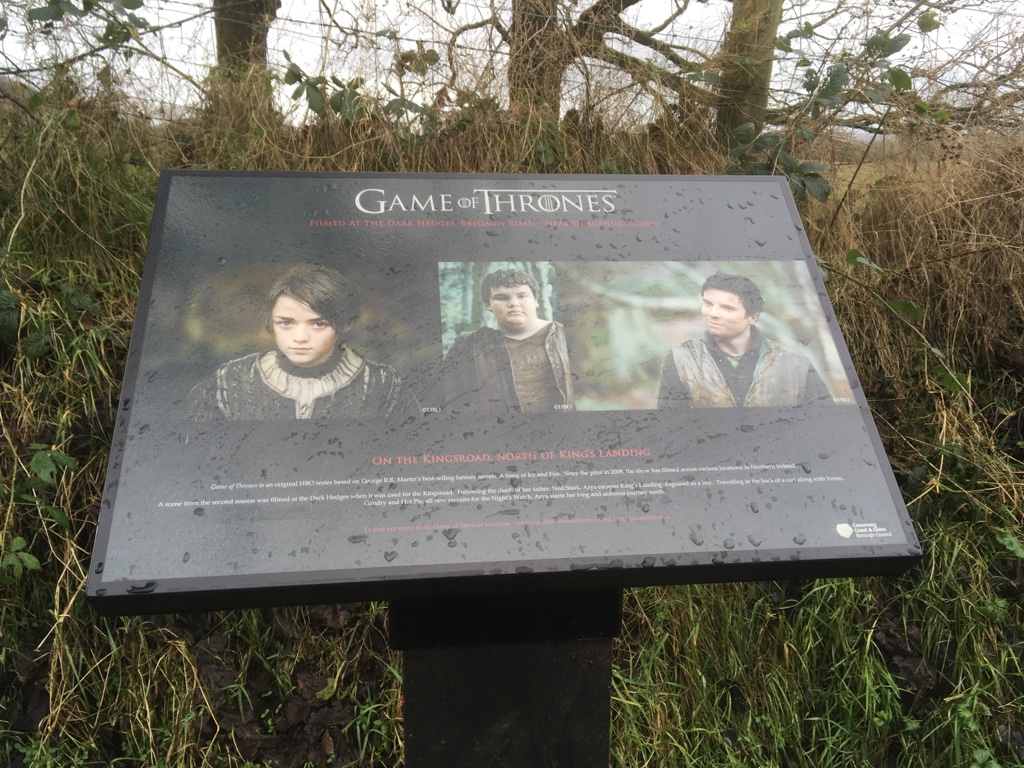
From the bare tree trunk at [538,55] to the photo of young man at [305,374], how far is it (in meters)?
2.39

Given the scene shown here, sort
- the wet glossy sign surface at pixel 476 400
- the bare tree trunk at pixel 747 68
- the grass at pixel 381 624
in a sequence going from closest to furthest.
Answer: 1. the wet glossy sign surface at pixel 476 400
2. the grass at pixel 381 624
3. the bare tree trunk at pixel 747 68

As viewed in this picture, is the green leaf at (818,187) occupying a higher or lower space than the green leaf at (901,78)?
lower

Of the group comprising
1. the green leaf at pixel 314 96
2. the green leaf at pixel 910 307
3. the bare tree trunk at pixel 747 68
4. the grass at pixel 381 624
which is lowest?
the grass at pixel 381 624

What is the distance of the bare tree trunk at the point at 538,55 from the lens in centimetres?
382

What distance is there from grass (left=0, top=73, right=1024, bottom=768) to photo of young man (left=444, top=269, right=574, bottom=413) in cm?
140

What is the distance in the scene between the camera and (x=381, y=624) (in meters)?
2.78

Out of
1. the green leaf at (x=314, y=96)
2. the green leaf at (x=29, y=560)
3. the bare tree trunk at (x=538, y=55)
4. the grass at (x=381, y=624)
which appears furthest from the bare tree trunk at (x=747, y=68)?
the green leaf at (x=29, y=560)

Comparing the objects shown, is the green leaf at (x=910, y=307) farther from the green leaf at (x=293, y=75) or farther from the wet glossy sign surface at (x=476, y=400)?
the green leaf at (x=293, y=75)

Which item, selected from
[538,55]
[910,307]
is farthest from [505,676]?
[538,55]

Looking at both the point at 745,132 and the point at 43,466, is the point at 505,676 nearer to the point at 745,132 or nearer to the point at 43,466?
the point at 43,466

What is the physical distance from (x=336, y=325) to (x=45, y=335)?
5.56 feet

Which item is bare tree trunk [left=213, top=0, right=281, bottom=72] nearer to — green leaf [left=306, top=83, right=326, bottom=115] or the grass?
green leaf [left=306, top=83, right=326, bottom=115]

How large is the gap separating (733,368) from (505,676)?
877 mm

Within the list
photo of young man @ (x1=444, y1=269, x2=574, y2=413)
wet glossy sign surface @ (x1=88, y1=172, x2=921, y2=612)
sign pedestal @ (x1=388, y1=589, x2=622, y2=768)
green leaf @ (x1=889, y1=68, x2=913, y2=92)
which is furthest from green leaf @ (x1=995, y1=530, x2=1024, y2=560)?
photo of young man @ (x1=444, y1=269, x2=574, y2=413)
